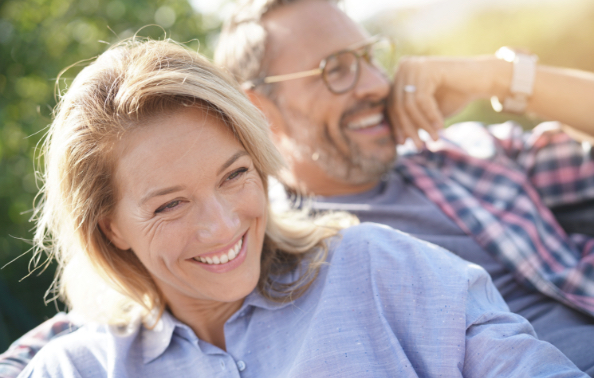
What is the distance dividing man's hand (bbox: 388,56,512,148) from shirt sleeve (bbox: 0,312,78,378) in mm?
→ 1995

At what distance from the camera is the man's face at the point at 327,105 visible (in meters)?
2.77

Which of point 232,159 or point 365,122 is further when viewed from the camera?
point 365,122

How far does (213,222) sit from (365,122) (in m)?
1.54

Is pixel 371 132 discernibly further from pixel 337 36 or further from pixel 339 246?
pixel 339 246

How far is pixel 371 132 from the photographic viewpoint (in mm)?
2830

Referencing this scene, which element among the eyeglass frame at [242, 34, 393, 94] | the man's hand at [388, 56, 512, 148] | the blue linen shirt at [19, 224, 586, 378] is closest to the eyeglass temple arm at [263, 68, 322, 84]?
the eyeglass frame at [242, 34, 393, 94]

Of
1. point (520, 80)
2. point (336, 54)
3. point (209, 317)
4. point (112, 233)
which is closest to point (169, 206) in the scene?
point (112, 233)

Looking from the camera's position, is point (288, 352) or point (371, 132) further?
point (371, 132)

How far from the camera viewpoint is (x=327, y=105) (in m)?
2.79

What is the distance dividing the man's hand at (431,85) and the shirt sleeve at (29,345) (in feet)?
6.54

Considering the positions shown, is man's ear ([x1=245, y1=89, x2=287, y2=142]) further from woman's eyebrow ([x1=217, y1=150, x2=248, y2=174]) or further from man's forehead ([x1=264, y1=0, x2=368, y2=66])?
woman's eyebrow ([x1=217, y1=150, x2=248, y2=174])

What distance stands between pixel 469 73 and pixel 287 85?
106 cm

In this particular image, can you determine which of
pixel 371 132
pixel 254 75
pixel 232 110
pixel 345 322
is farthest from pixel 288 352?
pixel 254 75

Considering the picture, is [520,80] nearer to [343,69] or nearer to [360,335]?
[343,69]
